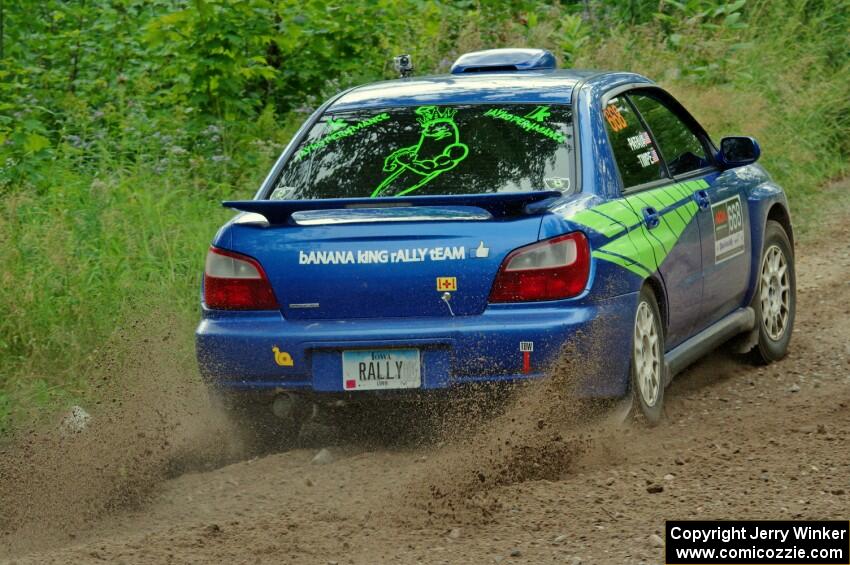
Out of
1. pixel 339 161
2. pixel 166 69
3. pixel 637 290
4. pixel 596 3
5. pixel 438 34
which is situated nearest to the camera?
pixel 637 290

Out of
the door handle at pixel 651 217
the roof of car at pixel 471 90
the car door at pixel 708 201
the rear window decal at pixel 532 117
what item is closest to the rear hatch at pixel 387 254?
the rear window decal at pixel 532 117

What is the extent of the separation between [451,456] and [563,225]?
0.99m

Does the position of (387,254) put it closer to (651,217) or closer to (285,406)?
(285,406)

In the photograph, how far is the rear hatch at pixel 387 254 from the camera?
5.55 meters

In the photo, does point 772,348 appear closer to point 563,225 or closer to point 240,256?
point 563,225

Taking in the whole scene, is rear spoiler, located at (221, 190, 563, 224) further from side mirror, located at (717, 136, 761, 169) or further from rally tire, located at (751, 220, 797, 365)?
rally tire, located at (751, 220, 797, 365)

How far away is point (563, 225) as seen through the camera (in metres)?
5.56

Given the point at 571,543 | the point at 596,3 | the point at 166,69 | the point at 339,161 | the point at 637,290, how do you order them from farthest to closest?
the point at 596,3 < the point at 166,69 < the point at 339,161 < the point at 637,290 < the point at 571,543

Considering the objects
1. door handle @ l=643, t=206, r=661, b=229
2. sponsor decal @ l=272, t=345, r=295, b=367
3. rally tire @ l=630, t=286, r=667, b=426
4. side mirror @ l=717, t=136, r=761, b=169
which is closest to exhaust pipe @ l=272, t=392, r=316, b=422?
sponsor decal @ l=272, t=345, r=295, b=367

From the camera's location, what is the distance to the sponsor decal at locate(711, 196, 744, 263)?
704cm

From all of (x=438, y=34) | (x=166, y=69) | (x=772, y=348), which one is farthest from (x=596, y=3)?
(x=772, y=348)

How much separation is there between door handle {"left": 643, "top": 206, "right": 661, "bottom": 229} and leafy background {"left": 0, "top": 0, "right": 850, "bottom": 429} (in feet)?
9.41

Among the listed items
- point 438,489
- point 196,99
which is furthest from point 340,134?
point 196,99

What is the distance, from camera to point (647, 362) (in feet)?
20.0
